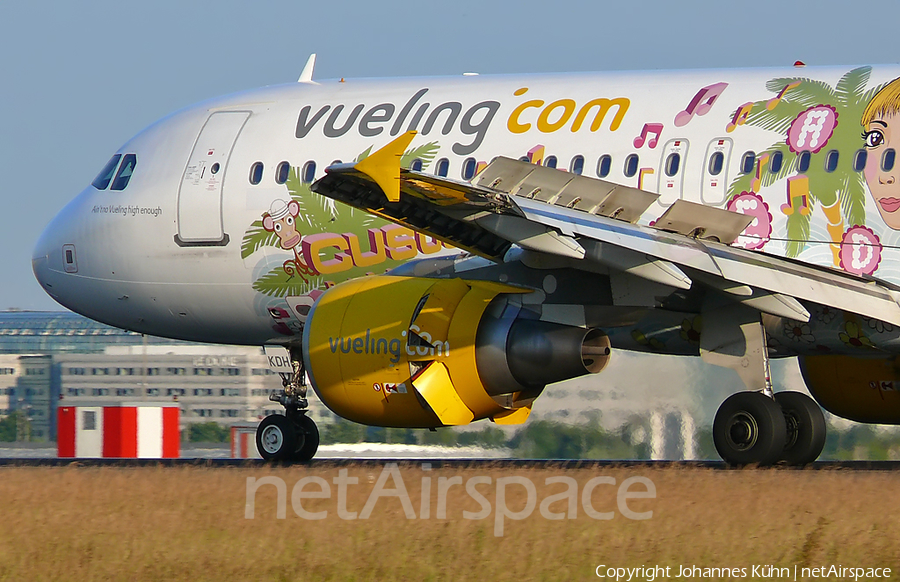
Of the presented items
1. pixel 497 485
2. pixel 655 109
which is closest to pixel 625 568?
pixel 497 485

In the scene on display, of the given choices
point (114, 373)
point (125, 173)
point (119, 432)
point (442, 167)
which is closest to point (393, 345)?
point (442, 167)

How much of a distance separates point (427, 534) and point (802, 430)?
6357 millimetres

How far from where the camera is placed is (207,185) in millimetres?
17141

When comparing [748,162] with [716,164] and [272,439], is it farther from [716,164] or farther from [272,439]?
[272,439]

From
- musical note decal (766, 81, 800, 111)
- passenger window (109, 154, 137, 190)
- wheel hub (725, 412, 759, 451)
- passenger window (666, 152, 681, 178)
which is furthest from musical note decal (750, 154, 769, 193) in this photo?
passenger window (109, 154, 137, 190)

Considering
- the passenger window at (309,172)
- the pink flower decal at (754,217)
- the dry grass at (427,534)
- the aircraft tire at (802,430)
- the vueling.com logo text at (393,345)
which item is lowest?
the dry grass at (427,534)

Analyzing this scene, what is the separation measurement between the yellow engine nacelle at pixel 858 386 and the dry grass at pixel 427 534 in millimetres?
4404

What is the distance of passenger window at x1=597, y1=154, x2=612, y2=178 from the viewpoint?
14.5 meters

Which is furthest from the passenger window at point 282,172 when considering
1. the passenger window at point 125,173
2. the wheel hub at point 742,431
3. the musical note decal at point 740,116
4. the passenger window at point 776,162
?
the wheel hub at point 742,431

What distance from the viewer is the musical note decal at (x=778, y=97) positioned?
45.9 ft

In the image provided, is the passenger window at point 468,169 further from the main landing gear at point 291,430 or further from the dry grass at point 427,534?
the dry grass at point 427,534

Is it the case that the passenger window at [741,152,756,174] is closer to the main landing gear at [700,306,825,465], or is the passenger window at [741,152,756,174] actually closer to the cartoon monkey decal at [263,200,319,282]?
the main landing gear at [700,306,825,465]

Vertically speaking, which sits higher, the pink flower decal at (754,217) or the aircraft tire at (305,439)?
the pink flower decal at (754,217)

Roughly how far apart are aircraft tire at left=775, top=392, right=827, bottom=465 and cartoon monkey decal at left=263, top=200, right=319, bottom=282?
5701 mm
